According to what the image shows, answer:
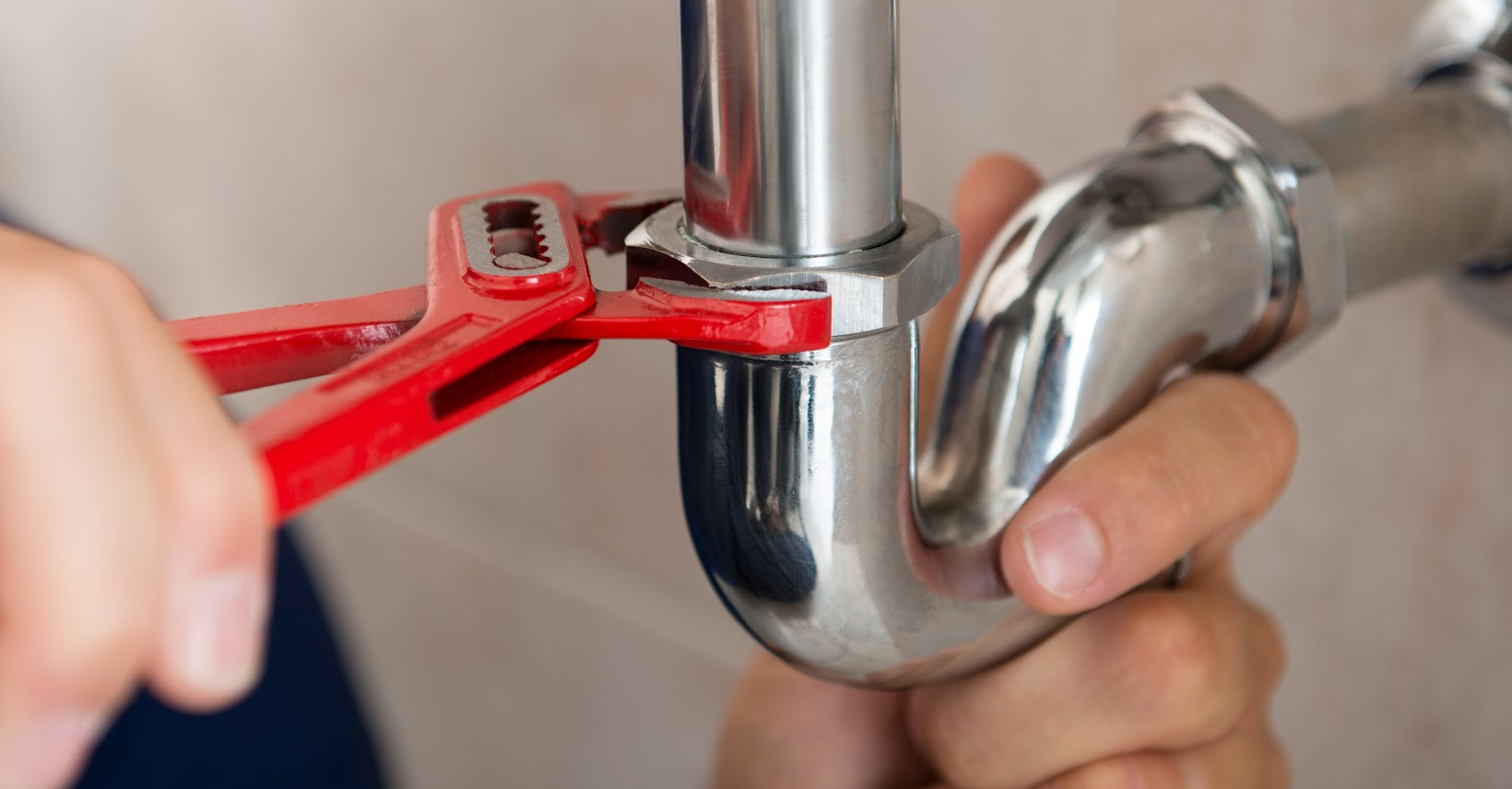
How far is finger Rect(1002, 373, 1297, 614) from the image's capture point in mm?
211

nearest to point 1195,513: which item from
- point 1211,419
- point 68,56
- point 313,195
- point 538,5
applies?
point 1211,419

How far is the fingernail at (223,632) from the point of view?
3.9 inches

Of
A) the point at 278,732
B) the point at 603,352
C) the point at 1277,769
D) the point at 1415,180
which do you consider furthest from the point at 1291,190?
the point at 278,732

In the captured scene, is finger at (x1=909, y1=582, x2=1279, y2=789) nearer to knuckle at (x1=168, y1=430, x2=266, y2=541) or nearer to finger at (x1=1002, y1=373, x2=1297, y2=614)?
finger at (x1=1002, y1=373, x2=1297, y2=614)

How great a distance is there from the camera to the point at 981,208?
294 mm

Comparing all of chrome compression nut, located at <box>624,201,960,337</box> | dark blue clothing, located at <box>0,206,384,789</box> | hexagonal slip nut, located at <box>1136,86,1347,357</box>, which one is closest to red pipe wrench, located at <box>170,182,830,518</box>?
chrome compression nut, located at <box>624,201,960,337</box>

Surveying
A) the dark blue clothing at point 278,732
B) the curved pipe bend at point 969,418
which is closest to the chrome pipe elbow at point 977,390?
the curved pipe bend at point 969,418

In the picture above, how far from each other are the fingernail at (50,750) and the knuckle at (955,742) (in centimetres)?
19

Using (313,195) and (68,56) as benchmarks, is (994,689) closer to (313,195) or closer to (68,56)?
(313,195)

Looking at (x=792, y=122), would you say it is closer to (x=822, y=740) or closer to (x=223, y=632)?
(x=223, y=632)

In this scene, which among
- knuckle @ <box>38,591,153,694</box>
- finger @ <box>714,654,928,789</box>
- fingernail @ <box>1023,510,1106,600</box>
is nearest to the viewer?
knuckle @ <box>38,591,153,694</box>

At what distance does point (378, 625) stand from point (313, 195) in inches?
9.6

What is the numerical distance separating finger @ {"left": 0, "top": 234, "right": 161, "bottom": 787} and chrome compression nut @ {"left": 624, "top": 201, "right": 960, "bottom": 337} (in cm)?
8

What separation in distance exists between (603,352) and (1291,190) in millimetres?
330
